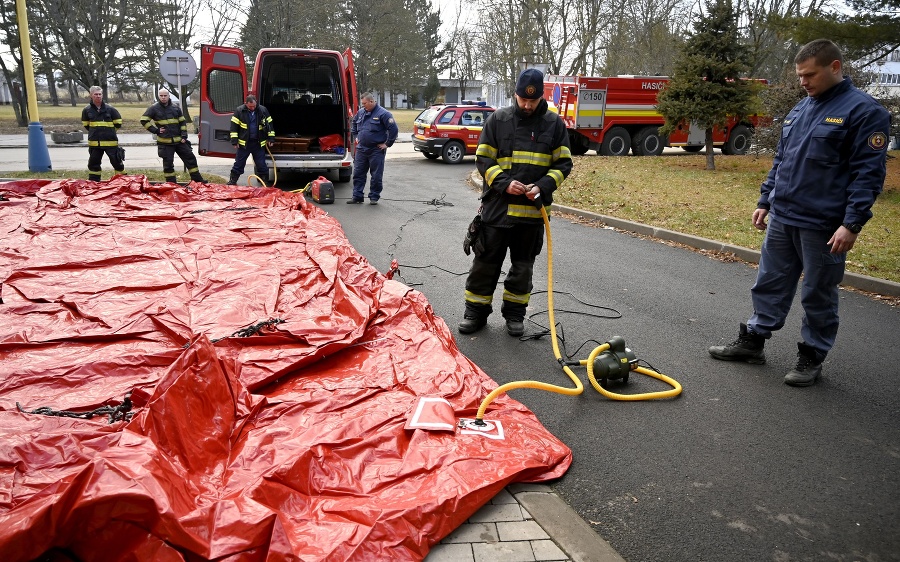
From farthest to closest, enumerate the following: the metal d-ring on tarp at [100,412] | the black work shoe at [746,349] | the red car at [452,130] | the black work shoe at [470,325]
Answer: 1. the red car at [452,130]
2. the black work shoe at [470,325]
3. the black work shoe at [746,349]
4. the metal d-ring on tarp at [100,412]

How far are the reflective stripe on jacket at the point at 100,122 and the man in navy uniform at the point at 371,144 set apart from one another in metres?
4.63

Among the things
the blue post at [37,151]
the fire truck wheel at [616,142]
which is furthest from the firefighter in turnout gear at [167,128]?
the fire truck wheel at [616,142]

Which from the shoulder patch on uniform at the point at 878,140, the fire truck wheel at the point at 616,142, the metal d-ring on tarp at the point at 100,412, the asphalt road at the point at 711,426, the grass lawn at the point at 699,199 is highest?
the shoulder patch on uniform at the point at 878,140

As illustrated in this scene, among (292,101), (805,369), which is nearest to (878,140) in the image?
(805,369)

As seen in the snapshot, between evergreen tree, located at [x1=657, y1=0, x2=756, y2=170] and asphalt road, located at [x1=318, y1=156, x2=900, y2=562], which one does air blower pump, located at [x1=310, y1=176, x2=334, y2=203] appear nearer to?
asphalt road, located at [x1=318, y1=156, x2=900, y2=562]

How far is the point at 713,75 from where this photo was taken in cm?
1731

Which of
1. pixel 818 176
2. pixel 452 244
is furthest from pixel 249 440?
pixel 452 244

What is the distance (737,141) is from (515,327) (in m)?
20.3

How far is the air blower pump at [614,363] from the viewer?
415 cm

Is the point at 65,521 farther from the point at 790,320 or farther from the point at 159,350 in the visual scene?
the point at 790,320

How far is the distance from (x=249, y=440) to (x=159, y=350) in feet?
4.00

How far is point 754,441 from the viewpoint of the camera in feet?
11.8

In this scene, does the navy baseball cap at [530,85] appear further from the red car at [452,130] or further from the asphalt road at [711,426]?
the red car at [452,130]

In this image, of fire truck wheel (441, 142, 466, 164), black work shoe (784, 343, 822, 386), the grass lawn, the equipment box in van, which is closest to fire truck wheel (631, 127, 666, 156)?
the grass lawn
